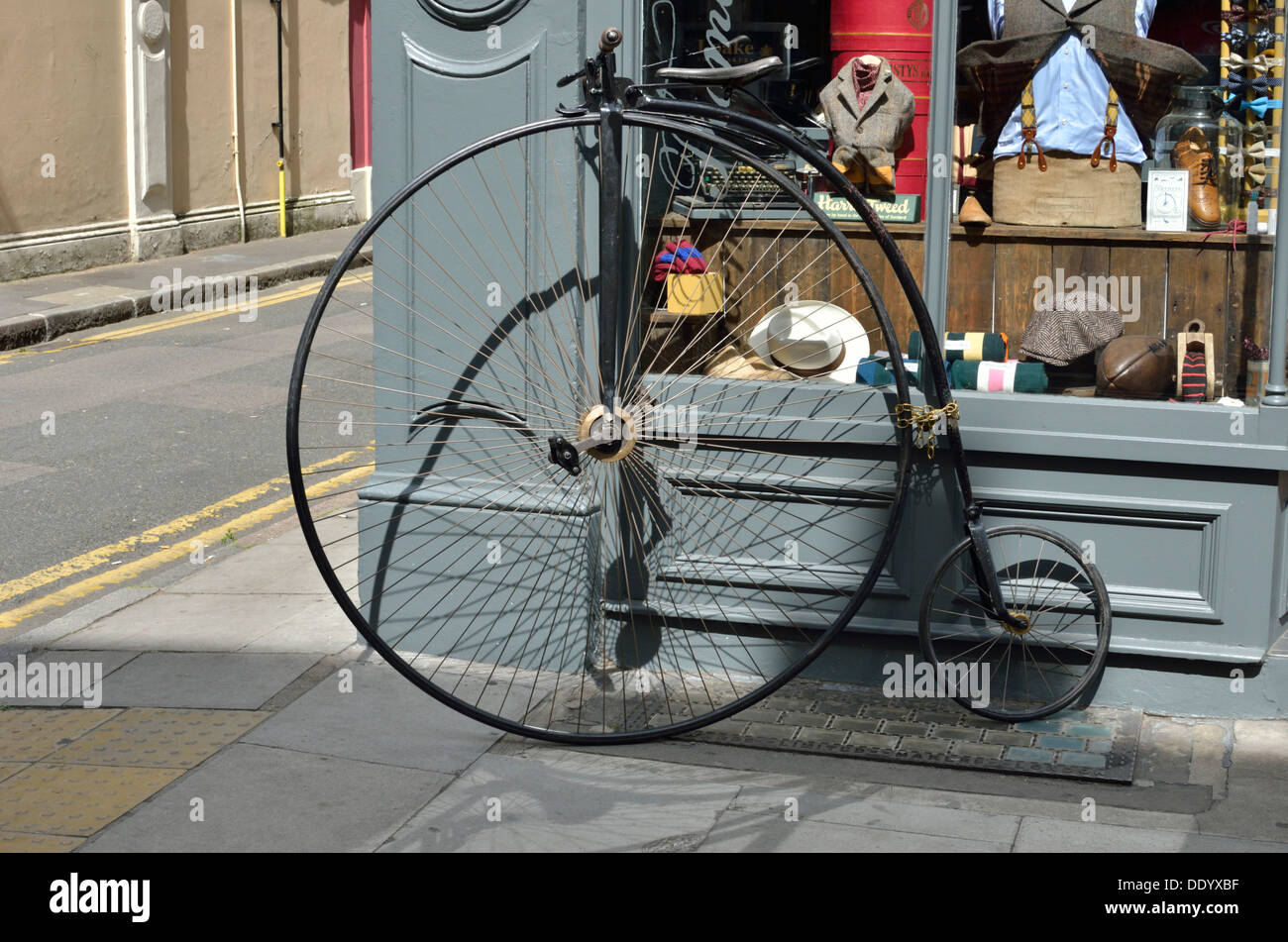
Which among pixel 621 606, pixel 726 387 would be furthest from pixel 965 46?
pixel 621 606

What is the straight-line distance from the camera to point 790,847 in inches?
163

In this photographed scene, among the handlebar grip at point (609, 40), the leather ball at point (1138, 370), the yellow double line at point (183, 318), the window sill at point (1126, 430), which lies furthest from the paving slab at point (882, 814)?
the yellow double line at point (183, 318)

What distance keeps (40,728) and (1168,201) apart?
4.38m

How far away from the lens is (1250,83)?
539 centimetres

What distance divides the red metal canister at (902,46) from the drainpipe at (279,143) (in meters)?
13.3

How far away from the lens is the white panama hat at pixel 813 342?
563 centimetres

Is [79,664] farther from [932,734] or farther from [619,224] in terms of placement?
[932,734]

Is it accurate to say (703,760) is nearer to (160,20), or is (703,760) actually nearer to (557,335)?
(557,335)

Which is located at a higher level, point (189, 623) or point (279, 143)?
point (279, 143)

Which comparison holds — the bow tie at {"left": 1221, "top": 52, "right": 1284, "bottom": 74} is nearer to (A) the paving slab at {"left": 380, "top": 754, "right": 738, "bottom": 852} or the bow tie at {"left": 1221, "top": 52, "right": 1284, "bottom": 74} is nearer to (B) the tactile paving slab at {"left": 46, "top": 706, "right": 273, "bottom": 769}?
(A) the paving slab at {"left": 380, "top": 754, "right": 738, "bottom": 852}

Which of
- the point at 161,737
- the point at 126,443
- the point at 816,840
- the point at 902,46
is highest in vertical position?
the point at 902,46
